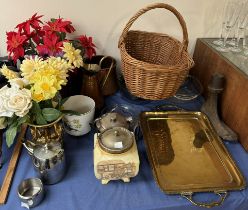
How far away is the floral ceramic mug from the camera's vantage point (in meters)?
0.81

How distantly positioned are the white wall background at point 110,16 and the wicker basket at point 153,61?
4.4 inches

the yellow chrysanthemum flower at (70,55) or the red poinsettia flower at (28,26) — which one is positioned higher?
the red poinsettia flower at (28,26)

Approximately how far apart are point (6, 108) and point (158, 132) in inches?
21.4

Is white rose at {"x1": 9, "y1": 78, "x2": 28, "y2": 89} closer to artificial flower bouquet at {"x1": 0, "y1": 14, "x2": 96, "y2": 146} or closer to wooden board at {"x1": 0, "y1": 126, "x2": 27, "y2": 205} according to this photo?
artificial flower bouquet at {"x1": 0, "y1": 14, "x2": 96, "y2": 146}

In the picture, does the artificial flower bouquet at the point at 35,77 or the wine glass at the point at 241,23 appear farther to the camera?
the wine glass at the point at 241,23

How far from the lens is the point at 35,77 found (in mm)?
626

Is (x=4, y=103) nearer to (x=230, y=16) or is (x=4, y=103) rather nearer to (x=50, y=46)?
(x=50, y=46)

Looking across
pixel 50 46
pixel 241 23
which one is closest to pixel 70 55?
pixel 50 46

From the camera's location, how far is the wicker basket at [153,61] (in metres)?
0.79

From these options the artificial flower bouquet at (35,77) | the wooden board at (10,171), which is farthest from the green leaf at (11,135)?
the wooden board at (10,171)

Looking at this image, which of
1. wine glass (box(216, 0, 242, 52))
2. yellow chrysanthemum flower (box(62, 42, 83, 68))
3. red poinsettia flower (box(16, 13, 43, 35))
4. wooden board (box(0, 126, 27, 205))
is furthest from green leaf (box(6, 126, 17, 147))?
wine glass (box(216, 0, 242, 52))

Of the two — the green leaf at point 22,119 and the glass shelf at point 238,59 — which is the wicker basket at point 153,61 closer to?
the glass shelf at point 238,59

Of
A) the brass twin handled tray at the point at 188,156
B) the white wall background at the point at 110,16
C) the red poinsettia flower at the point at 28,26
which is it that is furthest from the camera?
the white wall background at the point at 110,16

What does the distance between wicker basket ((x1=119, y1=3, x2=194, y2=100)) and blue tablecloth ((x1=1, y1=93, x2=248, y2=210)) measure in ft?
0.84
